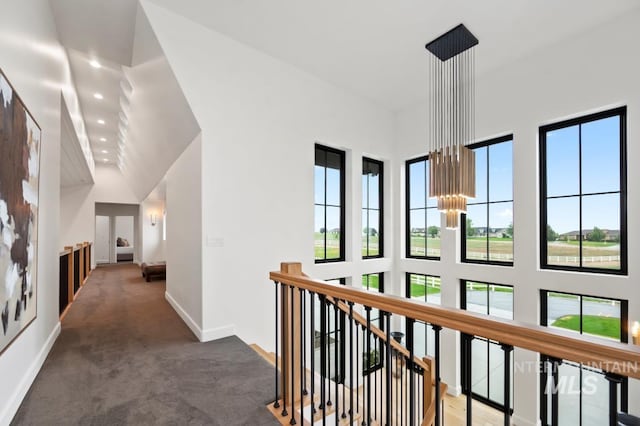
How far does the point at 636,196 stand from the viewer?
3152mm

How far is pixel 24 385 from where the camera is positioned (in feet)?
7.07

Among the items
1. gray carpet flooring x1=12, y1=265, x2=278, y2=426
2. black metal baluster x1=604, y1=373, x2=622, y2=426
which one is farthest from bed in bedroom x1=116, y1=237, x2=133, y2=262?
black metal baluster x1=604, y1=373, x2=622, y2=426

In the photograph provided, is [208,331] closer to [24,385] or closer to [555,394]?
[24,385]

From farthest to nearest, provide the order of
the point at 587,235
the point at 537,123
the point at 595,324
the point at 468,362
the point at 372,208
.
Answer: the point at 372,208 < the point at 537,123 < the point at 587,235 < the point at 595,324 < the point at 468,362

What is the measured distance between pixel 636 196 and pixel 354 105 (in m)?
3.88

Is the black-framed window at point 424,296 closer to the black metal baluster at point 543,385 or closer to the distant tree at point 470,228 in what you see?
the distant tree at point 470,228

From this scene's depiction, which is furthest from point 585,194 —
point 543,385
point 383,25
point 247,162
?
point 247,162

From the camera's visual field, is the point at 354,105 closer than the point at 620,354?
No

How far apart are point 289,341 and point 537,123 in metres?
4.23

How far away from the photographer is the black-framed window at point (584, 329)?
132 inches

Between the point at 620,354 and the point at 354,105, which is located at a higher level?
the point at 354,105

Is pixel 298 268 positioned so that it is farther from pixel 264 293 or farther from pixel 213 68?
pixel 213 68

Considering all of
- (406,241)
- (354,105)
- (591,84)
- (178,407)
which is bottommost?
(178,407)

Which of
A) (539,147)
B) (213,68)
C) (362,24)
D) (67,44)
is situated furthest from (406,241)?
(67,44)
